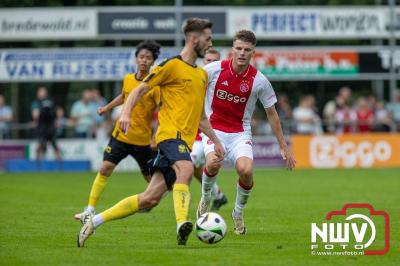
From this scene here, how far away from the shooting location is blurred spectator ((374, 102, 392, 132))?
105 feet

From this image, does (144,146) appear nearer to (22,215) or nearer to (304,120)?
(22,215)

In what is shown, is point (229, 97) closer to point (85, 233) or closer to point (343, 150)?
point (85, 233)

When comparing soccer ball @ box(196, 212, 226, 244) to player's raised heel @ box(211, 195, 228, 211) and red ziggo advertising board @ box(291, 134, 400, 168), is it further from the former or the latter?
red ziggo advertising board @ box(291, 134, 400, 168)

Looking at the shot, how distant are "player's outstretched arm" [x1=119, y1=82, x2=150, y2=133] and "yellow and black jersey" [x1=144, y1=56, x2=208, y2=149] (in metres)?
0.19

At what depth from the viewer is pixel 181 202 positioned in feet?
33.5

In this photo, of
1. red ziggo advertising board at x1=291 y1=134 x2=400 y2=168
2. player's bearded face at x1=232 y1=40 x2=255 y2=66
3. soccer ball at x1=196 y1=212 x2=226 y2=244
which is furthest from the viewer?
red ziggo advertising board at x1=291 y1=134 x2=400 y2=168

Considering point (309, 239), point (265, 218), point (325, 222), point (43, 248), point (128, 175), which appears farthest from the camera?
point (128, 175)

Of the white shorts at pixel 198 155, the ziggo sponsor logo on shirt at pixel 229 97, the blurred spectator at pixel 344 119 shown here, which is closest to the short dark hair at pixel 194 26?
the ziggo sponsor logo on shirt at pixel 229 97

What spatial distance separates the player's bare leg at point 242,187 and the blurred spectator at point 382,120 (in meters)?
20.3

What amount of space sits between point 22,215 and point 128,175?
40.9ft

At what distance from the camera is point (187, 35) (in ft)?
34.3

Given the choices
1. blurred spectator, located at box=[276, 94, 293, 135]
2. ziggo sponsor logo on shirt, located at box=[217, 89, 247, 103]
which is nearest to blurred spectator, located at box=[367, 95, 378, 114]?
blurred spectator, located at box=[276, 94, 293, 135]

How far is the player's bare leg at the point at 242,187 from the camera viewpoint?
1207 centimetres

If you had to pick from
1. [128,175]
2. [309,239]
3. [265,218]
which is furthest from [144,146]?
[128,175]
